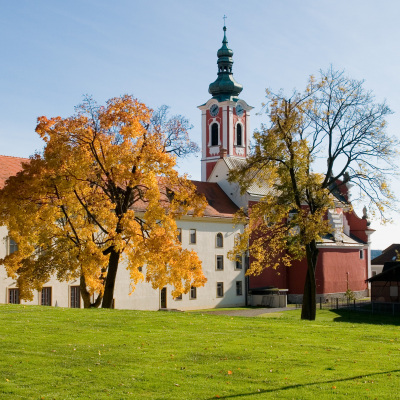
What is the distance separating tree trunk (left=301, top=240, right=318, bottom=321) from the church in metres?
6.28

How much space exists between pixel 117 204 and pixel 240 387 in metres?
17.2

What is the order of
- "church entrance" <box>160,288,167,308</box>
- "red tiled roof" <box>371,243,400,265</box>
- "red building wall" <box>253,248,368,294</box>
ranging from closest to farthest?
"church entrance" <box>160,288,167,308</box>
"red building wall" <box>253,248,368,294</box>
"red tiled roof" <box>371,243,400,265</box>

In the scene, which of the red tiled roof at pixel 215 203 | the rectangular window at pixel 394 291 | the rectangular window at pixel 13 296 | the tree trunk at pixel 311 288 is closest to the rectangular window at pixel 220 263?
the red tiled roof at pixel 215 203

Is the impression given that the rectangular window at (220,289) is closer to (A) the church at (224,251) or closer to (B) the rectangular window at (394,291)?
(A) the church at (224,251)

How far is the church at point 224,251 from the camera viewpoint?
134 ft

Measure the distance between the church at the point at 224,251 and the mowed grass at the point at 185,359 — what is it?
17514 millimetres

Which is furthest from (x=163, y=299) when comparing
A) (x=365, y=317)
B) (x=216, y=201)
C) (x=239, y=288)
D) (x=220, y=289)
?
(x=365, y=317)

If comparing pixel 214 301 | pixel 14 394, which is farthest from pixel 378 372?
pixel 214 301

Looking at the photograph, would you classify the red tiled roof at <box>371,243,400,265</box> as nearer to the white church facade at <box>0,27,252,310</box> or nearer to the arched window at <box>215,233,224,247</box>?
the white church facade at <box>0,27,252,310</box>

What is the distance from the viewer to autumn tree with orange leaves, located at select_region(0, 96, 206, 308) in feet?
85.9

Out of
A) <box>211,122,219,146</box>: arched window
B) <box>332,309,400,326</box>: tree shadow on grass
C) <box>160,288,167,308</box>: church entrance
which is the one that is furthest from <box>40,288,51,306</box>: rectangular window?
<box>211,122,219,146</box>: arched window

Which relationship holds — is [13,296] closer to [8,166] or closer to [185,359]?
[8,166]

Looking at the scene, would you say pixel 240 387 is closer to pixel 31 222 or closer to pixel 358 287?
pixel 31 222

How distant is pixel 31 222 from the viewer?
26.3 meters
